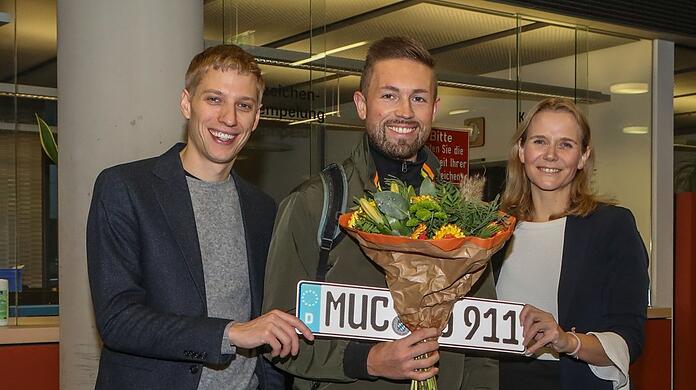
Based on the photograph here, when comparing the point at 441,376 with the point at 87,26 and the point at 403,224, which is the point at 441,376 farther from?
the point at 87,26

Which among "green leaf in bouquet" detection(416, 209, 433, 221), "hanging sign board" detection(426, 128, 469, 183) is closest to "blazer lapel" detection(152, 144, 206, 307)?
"green leaf in bouquet" detection(416, 209, 433, 221)

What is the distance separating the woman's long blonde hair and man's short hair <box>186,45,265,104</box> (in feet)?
3.23

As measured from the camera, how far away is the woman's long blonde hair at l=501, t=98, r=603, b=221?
288 centimetres

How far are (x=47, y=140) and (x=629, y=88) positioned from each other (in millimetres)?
4969

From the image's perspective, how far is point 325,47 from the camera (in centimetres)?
649

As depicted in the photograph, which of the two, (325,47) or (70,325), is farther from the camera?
(325,47)

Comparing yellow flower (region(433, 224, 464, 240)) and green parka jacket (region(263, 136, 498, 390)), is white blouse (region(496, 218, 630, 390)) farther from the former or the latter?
yellow flower (region(433, 224, 464, 240))

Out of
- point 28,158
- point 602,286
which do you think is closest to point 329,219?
point 602,286

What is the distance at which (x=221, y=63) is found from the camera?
2416 mm

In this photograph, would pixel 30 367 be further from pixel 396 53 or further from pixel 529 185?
pixel 396 53

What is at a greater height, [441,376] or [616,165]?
[616,165]

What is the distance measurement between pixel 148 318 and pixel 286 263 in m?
0.36

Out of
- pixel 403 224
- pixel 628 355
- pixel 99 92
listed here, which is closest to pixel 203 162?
pixel 403 224

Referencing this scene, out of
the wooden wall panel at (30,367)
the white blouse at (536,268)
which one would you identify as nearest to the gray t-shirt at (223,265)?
the white blouse at (536,268)
